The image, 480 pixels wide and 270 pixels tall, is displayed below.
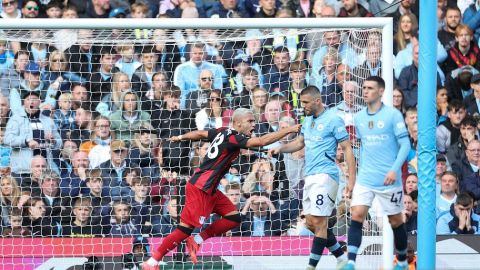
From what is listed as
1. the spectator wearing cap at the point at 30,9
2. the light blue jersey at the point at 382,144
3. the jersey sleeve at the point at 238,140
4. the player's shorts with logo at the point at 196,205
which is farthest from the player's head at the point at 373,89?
the spectator wearing cap at the point at 30,9

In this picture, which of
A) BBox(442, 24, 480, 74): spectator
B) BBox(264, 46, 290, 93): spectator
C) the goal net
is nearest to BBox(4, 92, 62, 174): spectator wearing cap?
the goal net

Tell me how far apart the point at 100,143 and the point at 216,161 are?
2277mm

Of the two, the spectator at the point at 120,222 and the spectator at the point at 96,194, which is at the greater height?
the spectator at the point at 96,194

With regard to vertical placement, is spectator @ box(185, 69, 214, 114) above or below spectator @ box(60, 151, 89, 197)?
above

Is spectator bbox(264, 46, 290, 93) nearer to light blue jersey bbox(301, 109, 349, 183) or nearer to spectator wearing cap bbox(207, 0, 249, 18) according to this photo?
spectator wearing cap bbox(207, 0, 249, 18)

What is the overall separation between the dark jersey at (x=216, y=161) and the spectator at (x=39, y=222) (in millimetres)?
2210

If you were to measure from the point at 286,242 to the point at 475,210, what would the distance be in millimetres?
2419

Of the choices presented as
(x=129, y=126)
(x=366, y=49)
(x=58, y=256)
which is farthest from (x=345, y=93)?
(x=58, y=256)

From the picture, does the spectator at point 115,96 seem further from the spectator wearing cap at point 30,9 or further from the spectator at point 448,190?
the spectator at point 448,190

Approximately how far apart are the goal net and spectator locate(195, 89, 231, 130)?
2 cm

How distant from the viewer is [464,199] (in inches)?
558

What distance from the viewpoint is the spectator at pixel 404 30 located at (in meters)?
15.3

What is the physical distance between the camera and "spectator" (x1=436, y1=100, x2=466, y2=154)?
14.8 meters

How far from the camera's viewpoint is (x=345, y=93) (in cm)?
1359
